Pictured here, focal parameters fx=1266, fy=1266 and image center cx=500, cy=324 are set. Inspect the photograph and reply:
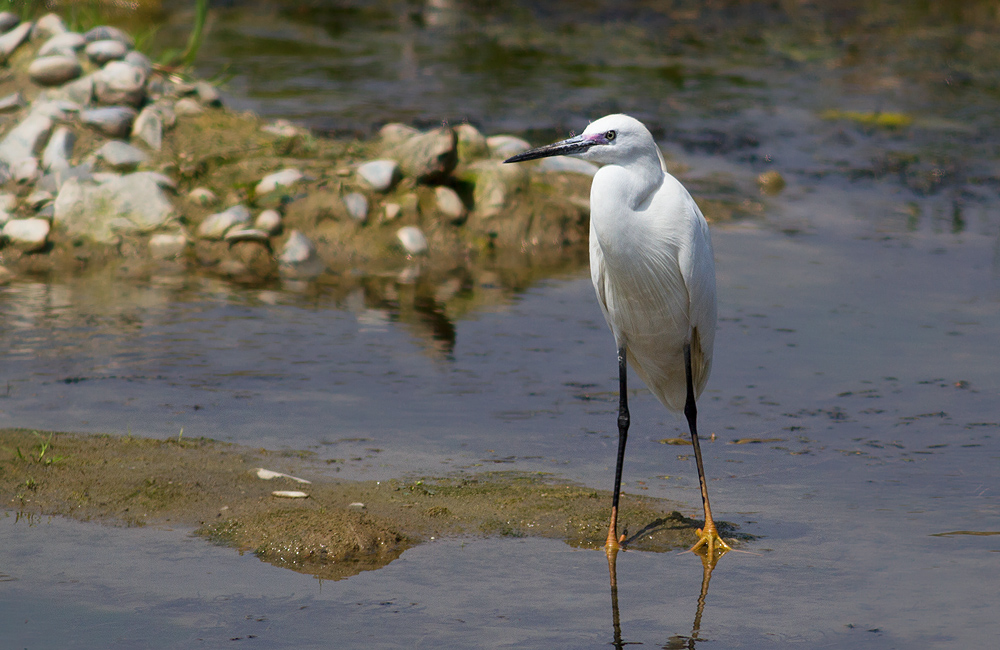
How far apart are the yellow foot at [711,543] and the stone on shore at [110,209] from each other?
5.22m

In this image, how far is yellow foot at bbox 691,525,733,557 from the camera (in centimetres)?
438

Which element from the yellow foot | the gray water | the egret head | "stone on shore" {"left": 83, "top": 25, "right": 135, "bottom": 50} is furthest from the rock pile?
the yellow foot

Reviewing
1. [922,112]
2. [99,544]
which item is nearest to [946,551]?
Result: [99,544]

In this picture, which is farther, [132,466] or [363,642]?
[132,466]

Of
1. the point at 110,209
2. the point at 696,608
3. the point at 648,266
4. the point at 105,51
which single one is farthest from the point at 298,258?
the point at 696,608

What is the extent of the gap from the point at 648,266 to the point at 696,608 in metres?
1.26

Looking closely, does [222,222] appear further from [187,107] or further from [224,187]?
[187,107]

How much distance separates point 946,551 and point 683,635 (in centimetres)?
117

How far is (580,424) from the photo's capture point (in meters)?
5.73

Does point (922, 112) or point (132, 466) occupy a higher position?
point (922, 112)

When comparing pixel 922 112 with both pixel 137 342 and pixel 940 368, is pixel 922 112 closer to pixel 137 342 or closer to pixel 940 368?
pixel 940 368

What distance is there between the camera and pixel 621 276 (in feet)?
15.1

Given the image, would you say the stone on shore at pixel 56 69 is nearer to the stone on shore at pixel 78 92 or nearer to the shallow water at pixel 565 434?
the stone on shore at pixel 78 92

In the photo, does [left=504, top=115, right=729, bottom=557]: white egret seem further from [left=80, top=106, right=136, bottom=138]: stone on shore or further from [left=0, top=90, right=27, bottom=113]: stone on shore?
[left=0, top=90, right=27, bottom=113]: stone on shore
